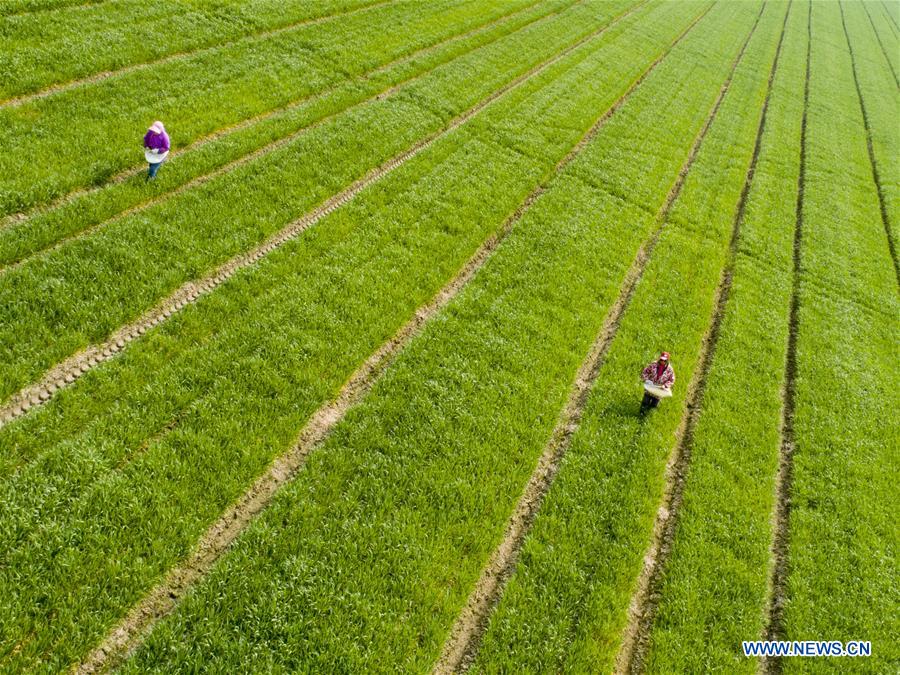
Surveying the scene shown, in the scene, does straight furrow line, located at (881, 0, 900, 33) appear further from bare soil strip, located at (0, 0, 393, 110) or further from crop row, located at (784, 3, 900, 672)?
bare soil strip, located at (0, 0, 393, 110)

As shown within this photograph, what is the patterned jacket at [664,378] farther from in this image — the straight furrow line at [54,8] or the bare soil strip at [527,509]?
the straight furrow line at [54,8]

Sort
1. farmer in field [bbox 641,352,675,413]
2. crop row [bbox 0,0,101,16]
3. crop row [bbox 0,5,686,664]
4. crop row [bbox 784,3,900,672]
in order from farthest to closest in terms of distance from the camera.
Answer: crop row [bbox 0,0,101,16] → farmer in field [bbox 641,352,675,413] → crop row [bbox 784,3,900,672] → crop row [bbox 0,5,686,664]

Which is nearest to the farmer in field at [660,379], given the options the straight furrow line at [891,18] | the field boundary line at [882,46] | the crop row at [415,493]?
Answer: the crop row at [415,493]

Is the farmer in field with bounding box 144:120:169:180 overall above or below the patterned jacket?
above

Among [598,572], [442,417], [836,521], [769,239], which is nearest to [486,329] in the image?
[442,417]

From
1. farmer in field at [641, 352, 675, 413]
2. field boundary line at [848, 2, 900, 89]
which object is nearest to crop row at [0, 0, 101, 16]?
farmer in field at [641, 352, 675, 413]

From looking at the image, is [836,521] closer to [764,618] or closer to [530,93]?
[764,618]

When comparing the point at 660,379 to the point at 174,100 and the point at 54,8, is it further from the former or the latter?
the point at 54,8

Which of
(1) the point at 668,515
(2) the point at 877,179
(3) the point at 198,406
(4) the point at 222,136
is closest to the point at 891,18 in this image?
(2) the point at 877,179
